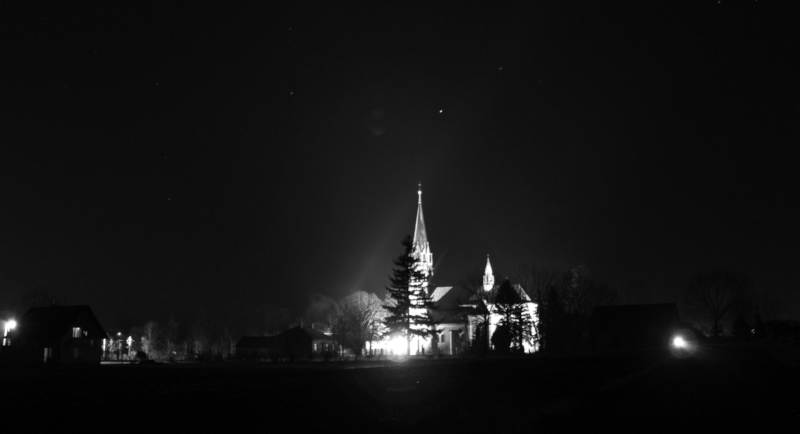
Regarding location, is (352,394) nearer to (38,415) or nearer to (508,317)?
(38,415)

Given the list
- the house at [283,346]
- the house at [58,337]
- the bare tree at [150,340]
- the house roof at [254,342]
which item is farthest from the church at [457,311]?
the bare tree at [150,340]

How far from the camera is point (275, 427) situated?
17156mm

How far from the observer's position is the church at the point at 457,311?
81188 mm

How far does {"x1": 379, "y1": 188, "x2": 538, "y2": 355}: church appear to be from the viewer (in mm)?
81188

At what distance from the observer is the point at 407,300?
76.8 metres

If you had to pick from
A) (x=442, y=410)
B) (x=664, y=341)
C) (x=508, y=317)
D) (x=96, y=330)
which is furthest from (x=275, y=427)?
(x=664, y=341)

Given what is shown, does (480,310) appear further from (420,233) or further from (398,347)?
(420,233)

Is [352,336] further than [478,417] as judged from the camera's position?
Yes

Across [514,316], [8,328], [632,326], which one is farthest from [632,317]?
[8,328]

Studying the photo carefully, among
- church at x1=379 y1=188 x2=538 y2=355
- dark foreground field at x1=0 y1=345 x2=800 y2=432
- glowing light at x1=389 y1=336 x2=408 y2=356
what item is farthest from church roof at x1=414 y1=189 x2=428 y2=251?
dark foreground field at x1=0 y1=345 x2=800 y2=432

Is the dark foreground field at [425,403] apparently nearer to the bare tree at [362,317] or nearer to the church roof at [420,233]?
the bare tree at [362,317]

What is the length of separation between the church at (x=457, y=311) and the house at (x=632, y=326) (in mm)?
9855

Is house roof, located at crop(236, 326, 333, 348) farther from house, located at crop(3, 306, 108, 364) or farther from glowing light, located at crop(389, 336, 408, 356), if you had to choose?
house, located at crop(3, 306, 108, 364)

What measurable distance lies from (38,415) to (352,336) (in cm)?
8820
